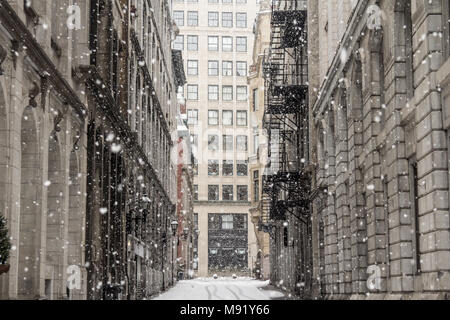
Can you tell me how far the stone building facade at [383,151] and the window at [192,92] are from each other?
233 feet

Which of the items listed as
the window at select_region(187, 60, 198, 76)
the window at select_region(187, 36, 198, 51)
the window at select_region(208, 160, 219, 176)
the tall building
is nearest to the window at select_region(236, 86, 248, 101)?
the tall building

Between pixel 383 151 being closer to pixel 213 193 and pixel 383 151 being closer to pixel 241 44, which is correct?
pixel 213 193

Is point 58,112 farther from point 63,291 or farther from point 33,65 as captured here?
point 63,291

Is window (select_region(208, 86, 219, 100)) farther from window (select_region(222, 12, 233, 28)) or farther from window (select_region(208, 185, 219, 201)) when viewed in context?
window (select_region(208, 185, 219, 201))

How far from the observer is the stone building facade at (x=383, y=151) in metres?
13.4

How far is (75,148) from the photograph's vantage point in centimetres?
1942

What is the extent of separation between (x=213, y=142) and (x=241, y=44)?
Answer: 12.9 m

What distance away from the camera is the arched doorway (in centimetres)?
1470

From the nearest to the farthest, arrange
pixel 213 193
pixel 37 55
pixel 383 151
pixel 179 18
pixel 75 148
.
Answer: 1. pixel 37 55
2. pixel 383 151
3. pixel 75 148
4. pixel 213 193
5. pixel 179 18

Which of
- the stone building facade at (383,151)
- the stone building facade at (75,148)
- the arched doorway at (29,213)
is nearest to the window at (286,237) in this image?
the stone building facade at (75,148)

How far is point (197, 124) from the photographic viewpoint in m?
100

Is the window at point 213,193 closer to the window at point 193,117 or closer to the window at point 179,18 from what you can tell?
the window at point 193,117

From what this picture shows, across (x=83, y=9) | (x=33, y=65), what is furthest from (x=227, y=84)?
(x=33, y=65)

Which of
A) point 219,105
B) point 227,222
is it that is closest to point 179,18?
point 219,105
